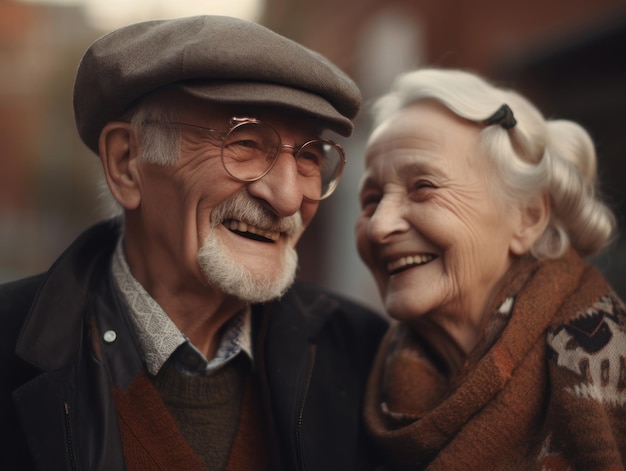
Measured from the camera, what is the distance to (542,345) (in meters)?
2.34

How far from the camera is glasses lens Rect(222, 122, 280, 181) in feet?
7.59

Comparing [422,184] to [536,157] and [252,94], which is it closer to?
[536,157]

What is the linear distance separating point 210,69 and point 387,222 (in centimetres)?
88

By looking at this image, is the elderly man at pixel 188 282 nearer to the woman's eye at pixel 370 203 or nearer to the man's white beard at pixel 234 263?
the man's white beard at pixel 234 263

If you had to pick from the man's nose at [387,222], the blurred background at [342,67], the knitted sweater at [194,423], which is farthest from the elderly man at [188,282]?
the blurred background at [342,67]

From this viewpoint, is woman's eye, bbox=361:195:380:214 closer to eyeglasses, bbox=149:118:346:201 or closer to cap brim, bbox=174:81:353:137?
eyeglasses, bbox=149:118:346:201

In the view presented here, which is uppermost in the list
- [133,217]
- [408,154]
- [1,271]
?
[408,154]

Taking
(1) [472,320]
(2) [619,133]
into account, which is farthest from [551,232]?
(2) [619,133]

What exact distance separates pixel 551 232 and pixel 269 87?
4.06ft

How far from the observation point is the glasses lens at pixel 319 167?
2508 millimetres

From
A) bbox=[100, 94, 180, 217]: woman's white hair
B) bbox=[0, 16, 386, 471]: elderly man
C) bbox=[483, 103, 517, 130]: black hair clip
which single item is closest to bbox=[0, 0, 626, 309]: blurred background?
bbox=[483, 103, 517, 130]: black hair clip

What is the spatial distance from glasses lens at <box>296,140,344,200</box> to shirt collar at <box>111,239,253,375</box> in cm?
59

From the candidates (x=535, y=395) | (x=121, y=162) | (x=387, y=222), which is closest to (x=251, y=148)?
(x=121, y=162)

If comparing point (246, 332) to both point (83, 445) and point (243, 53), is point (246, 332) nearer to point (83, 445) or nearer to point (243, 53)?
point (83, 445)
